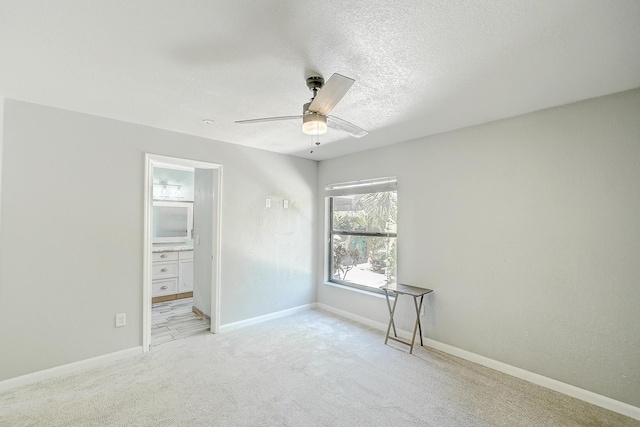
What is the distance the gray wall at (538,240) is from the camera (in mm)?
2080

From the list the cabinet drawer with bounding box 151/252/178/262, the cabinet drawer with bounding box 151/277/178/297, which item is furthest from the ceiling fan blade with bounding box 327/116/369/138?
the cabinet drawer with bounding box 151/277/178/297

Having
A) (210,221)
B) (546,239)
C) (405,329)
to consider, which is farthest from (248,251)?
(546,239)

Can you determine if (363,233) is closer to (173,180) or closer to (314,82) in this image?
(314,82)

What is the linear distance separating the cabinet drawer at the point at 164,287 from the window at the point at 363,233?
110 inches

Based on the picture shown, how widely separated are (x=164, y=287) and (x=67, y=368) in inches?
91.7

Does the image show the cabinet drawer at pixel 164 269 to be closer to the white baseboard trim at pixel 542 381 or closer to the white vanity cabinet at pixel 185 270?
the white vanity cabinet at pixel 185 270

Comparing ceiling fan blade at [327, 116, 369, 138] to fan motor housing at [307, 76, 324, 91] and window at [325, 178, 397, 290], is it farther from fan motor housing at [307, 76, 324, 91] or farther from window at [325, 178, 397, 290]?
window at [325, 178, 397, 290]

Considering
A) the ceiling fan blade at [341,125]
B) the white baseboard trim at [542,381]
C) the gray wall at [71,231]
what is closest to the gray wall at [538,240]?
the white baseboard trim at [542,381]

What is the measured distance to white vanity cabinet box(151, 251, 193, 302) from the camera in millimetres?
4715

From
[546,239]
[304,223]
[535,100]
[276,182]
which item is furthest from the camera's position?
[304,223]

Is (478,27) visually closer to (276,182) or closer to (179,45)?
(179,45)

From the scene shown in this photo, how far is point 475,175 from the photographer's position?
2.85 meters

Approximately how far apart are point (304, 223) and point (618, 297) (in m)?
3.45

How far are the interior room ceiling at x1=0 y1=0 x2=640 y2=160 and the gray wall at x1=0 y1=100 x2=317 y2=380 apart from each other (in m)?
0.33
